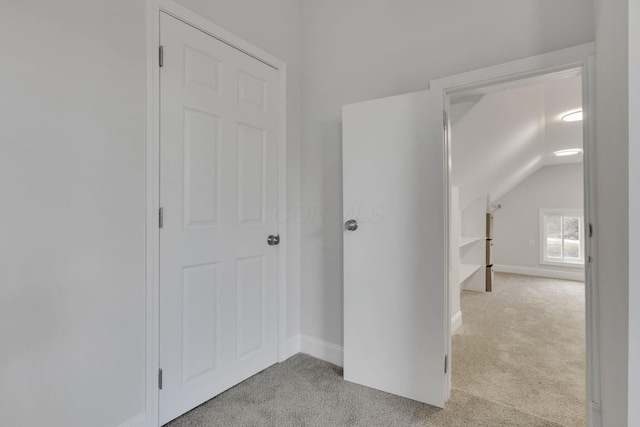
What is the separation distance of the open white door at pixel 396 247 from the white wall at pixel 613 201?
64 centimetres

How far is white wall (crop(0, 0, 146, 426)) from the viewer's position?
1.09m

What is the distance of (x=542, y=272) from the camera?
5.52m

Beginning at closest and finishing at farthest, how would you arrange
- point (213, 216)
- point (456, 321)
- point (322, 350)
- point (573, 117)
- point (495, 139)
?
point (213, 216) → point (322, 350) → point (456, 321) → point (495, 139) → point (573, 117)

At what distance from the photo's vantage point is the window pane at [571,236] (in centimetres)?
545

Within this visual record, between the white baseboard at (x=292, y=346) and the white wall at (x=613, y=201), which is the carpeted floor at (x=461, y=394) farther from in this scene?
the white wall at (x=613, y=201)

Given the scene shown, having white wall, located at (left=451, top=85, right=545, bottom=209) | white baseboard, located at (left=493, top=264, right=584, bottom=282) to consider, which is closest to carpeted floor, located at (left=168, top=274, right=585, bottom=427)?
white wall, located at (left=451, top=85, right=545, bottom=209)

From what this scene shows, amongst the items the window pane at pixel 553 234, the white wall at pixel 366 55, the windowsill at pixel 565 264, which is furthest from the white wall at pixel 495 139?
the windowsill at pixel 565 264

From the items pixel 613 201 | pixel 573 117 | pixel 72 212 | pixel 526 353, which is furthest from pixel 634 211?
pixel 573 117

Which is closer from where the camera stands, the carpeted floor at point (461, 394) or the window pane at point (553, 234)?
the carpeted floor at point (461, 394)

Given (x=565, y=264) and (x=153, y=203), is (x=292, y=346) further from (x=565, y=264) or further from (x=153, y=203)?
(x=565, y=264)

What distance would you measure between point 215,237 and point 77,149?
0.75 metres

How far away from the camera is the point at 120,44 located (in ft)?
4.47

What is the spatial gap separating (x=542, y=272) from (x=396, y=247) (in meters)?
5.17

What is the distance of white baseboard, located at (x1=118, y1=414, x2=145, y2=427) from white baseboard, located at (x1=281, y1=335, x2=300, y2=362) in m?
0.97
